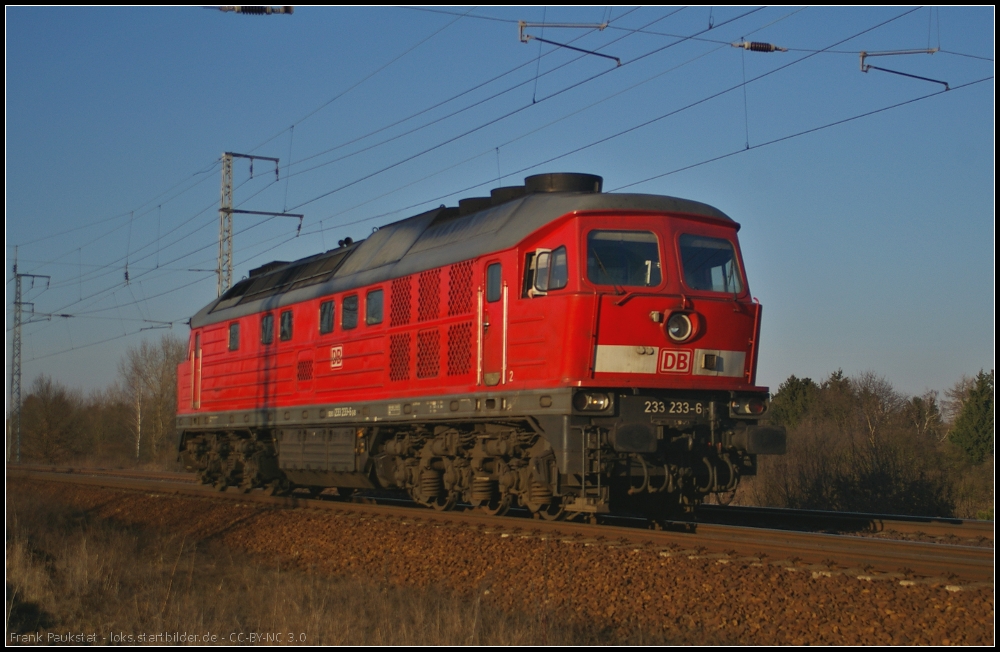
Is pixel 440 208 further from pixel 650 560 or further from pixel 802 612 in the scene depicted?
pixel 802 612

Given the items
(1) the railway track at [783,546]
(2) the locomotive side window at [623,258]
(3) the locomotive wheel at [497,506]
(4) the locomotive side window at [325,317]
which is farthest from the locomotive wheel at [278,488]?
(2) the locomotive side window at [623,258]

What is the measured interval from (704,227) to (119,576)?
8128 millimetres

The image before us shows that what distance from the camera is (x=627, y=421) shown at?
11.7 meters

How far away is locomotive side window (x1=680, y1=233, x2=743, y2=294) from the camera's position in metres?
12.4

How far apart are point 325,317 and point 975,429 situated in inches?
1107

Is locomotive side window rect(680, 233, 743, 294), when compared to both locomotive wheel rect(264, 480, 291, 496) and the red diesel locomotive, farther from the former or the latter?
locomotive wheel rect(264, 480, 291, 496)

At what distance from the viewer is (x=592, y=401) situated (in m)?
11.6

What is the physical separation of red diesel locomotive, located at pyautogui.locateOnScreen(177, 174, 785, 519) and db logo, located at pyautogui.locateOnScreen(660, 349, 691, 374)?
0.03m

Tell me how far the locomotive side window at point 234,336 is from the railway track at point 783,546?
656cm

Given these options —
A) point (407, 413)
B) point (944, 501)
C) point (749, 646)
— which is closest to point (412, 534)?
point (407, 413)

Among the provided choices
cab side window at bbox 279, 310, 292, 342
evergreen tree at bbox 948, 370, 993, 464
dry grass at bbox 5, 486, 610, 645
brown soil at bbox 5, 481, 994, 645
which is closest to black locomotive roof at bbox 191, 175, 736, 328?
cab side window at bbox 279, 310, 292, 342

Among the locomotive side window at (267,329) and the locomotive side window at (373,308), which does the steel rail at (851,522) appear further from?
the locomotive side window at (267,329)

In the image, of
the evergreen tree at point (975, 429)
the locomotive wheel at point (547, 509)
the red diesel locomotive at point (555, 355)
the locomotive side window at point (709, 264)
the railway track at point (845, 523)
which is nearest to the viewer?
the red diesel locomotive at point (555, 355)

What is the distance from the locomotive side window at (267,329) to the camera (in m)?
19.3
